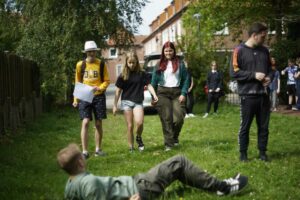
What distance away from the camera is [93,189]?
465cm

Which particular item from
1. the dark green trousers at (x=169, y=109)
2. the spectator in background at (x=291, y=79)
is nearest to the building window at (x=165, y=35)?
the spectator in background at (x=291, y=79)

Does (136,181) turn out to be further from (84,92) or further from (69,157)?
(84,92)

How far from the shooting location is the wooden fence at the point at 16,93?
487 inches

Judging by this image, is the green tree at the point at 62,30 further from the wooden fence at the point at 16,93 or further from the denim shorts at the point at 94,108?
the denim shorts at the point at 94,108

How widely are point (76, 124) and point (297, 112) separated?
8.02 metres

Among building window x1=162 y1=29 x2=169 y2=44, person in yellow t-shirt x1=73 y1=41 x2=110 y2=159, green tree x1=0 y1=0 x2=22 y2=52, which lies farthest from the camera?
building window x1=162 y1=29 x2=169 y2=44

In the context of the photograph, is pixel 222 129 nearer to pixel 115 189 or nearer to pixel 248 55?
pixel 248 55

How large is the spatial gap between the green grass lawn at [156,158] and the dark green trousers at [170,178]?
0.48ft

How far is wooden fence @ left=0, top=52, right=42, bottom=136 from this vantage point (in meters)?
12.4

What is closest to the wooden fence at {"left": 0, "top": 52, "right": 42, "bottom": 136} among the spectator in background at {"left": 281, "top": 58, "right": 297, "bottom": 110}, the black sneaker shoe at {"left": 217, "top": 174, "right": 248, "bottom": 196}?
the black sneaker shoe at {"left": 217, "top": 174, "right": 248, "bottom": 196}

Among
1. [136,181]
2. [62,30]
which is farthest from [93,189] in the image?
[62,30]

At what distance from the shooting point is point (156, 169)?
5.59 metres

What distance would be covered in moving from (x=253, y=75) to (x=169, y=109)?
2.36 meters

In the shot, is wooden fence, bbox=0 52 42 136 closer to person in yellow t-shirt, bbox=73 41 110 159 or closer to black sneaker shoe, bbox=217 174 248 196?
person in yellow t-shirt, bbox=73 41 110 159
